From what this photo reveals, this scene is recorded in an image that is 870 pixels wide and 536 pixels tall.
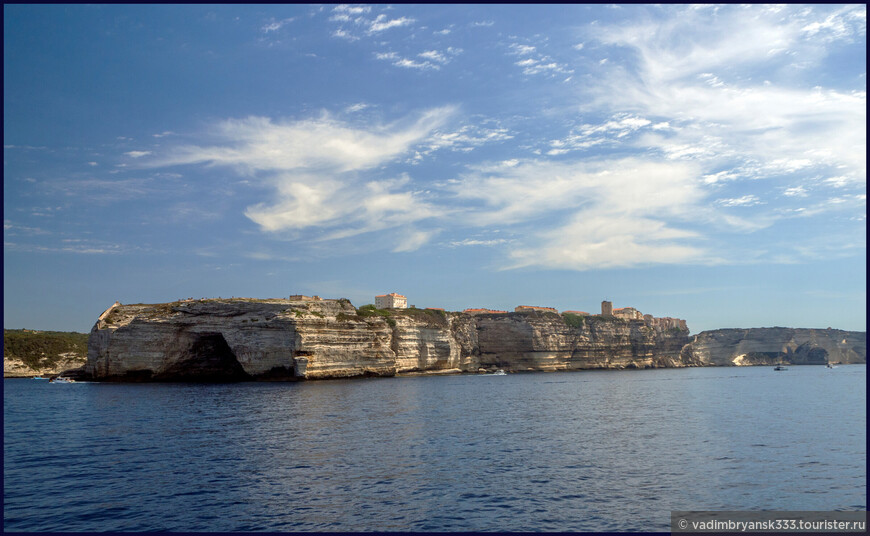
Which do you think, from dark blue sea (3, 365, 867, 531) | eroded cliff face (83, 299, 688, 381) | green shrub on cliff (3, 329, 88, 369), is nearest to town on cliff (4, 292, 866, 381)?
eroded cliff face (83, 299, 688, 381)

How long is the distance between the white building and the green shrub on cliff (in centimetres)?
8145

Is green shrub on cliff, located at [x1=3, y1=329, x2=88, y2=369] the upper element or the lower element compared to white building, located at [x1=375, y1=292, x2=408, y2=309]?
lower

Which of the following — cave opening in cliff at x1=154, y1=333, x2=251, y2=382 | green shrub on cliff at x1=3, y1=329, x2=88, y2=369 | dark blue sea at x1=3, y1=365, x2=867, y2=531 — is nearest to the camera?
dark blue sea at x1=3, y1=365, x2=867, y2=531

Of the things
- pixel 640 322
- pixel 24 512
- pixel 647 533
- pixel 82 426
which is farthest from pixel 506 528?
pixel 640 322

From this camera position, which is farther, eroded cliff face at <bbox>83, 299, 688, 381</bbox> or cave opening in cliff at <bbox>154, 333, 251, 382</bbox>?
cave opening in cliff at <bbox>154, 333, 251, 382</bbox>

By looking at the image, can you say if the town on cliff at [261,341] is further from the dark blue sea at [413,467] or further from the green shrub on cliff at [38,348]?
the green shrub on cliff at [38,348]

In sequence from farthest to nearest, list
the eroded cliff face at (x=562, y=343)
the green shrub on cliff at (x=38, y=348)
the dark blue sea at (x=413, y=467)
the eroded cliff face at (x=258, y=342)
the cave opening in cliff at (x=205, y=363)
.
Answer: the eroded cliff face at (x=562, y=343) → the green shrub on cliff at (x=38, y=348) → the cave opening in cliff at (x=205, y=363) → the eroded cliff face at (x=258, y=342) → the dark blue sea at (x=413, y=467)

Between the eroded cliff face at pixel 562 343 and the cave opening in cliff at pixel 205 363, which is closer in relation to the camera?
the cave opening in cliff at pixel 205 363

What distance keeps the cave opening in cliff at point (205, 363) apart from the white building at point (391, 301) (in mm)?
70606

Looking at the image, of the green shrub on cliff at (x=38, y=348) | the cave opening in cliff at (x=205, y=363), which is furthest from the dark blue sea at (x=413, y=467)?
the green shrub on cliff at (x=38, y=348)

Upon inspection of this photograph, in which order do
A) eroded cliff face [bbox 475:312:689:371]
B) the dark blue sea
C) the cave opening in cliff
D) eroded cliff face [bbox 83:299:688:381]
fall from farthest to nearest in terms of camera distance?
eroded cliff face [bbox 475:312:689:371] → the cave opening in cliff → eroded cliff face [bbox 83:299:688:381] → the dark blue sea

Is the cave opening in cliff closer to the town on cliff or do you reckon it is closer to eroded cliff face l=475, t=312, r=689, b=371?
the town on cliff

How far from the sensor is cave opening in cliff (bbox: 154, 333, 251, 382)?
93.4 meters

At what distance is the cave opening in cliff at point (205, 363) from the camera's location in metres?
93.4
